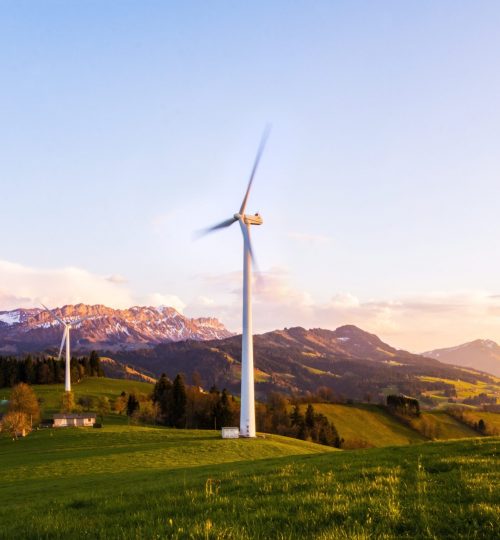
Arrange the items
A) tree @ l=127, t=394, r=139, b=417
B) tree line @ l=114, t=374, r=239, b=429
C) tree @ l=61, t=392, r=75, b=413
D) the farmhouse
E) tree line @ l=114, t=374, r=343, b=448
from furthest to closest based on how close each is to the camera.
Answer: tree @ l=127, t=394, r=139, b=417 < tree line @ l=114, t=374, r=343, b=448 < tree line @ l=114, t=374, r=239, b=429 < tree @ l=61, t=392, r=75, b=413 < the farmhouse

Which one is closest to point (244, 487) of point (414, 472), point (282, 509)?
point (282, 509)

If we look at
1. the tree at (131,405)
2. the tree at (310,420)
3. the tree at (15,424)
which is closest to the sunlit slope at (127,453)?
the tree at (15,424)

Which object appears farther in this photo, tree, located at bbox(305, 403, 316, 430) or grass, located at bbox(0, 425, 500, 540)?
tree, located at bbox(305, 403, 316, 430)

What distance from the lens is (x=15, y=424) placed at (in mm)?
116375

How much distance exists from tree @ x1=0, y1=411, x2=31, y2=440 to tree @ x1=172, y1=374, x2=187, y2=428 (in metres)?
56.1

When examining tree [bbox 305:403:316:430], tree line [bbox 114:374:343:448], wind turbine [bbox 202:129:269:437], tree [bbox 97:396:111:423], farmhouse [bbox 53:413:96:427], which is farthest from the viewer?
tree [bbox 305:403:316:430]

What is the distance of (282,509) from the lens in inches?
513

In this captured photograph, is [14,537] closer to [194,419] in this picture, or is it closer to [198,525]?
[198,525]

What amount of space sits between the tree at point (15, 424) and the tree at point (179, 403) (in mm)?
56128

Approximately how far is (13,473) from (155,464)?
51.8ft

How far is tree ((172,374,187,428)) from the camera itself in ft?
559

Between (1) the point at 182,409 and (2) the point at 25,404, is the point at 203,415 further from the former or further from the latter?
(2) the point at 25,404

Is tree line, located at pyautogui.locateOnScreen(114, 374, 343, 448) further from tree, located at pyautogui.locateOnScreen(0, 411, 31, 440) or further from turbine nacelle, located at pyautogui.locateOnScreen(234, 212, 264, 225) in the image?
turbine nacelle, located at pyautogui.locateOnScreen(234, 212, 264, 225)

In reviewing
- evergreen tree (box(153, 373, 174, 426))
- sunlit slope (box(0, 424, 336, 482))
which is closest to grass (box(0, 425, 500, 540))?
sunlit slope (box(0, 424, 336, 482))
